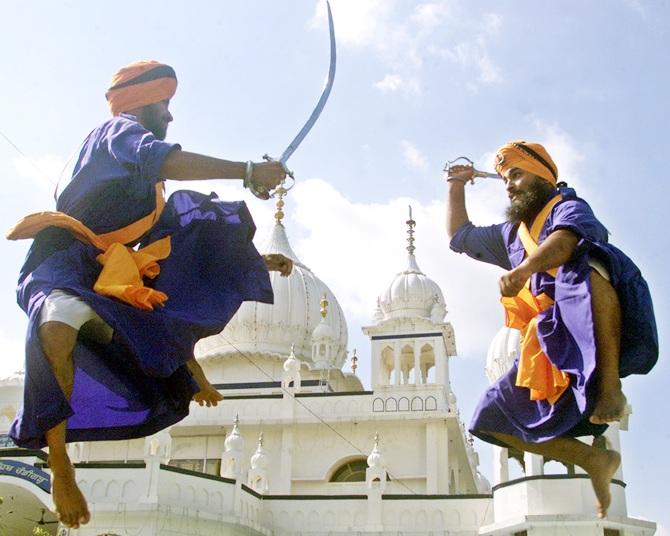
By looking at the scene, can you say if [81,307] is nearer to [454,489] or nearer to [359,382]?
[454,489]

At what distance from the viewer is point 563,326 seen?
454cm

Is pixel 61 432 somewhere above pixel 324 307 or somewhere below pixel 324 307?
below

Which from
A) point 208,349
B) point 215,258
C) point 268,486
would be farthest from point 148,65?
point 208,349

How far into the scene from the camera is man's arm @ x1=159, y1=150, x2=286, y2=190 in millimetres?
4516

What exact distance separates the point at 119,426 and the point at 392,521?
721 inches

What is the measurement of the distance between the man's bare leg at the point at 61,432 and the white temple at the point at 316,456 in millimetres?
13584

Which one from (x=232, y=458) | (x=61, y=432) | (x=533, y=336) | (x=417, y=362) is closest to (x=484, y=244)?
(x=533, y=336)

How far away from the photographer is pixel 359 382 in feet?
A: 106

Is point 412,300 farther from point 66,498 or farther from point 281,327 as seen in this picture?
point 66,498

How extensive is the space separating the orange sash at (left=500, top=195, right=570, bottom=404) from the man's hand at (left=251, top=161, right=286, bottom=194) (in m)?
1.34

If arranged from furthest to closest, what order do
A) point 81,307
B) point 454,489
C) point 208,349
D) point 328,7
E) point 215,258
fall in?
1. point 208,349
2. point 454,489
3. point 328,7
4. point 215,258
5. point 81,307

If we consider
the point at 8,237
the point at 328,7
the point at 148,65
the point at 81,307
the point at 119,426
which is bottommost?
the point at 119,426

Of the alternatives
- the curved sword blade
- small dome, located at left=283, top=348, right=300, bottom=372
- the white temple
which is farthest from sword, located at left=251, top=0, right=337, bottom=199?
small dome, located at left=283, top=348, right=300, bottom=372

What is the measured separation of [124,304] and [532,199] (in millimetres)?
2178
